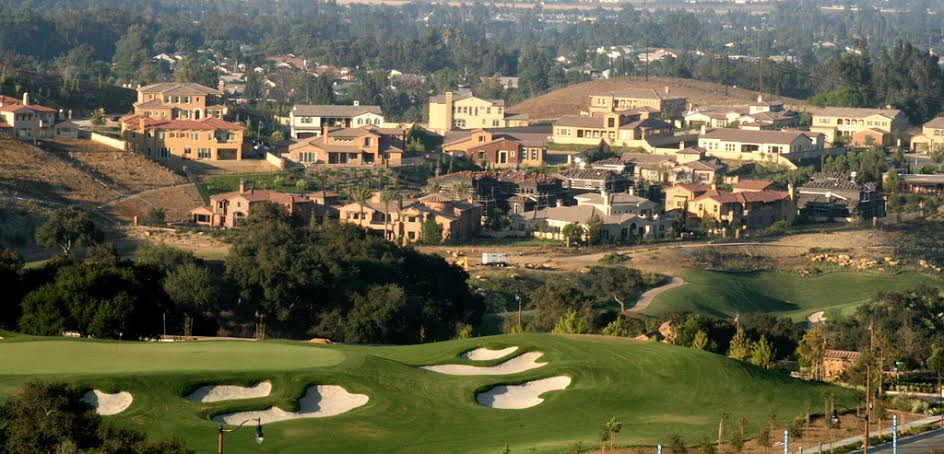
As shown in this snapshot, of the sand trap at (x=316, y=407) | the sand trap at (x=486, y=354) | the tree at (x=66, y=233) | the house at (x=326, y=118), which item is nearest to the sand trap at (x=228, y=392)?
the sand trap at (x=316, y=407)

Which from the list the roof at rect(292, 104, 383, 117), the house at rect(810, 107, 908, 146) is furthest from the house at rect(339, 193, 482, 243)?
the house at rect(810, 107, 908, 146)

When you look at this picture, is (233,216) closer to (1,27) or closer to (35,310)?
(35,310)

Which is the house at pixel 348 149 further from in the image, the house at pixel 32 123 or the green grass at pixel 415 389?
the green grass at pixel 415 389

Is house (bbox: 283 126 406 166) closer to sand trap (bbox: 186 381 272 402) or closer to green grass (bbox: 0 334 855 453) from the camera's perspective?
green grass (bbox: 0 334 855 453)

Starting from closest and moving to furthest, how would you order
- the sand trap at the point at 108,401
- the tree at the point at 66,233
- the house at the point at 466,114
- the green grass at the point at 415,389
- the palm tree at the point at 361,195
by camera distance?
1. the green grass at the point at 415,389
2. the sand trap at the point at 108,401
3. the tree at the point at 66,233
4. the palm tree at the point at 361,195
5. the house at the point at 466,114

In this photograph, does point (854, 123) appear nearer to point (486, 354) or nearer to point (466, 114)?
point (466, 114)

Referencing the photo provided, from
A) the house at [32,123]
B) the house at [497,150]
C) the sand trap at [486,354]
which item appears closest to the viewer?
the sand trap at [486,354]

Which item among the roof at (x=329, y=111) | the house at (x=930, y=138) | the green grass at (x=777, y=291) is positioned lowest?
the green grass at (x=777, y=291)

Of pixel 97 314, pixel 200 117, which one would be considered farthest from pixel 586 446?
pixel 200 117
